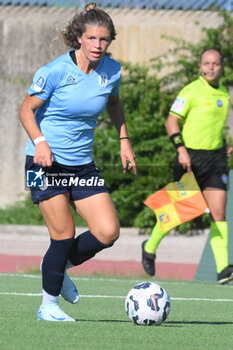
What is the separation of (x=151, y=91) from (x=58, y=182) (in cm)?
952

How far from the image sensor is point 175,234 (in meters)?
14.4

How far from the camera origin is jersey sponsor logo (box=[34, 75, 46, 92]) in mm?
5902

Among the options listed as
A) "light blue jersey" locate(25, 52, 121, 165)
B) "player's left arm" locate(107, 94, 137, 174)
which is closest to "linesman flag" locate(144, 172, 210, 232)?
"player's left arm" locate(107, 94, 137, 174)

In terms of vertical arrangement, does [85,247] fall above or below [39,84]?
below

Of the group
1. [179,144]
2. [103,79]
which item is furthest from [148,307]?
[179,144]

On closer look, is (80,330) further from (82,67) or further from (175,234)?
(175,234)

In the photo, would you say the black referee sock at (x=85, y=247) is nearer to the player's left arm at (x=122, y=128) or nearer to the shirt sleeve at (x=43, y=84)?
the player's left arm at (x=122, y=128)

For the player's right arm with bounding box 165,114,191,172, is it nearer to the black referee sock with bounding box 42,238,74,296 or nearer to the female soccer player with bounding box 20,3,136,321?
the female soccer player with bounding box 20,3,136,321

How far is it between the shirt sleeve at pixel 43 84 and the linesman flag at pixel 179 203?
3946mm

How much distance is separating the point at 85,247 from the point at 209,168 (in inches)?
143

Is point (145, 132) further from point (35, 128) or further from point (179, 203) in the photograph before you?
point (35, 128)

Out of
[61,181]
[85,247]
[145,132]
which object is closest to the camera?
[61,181]

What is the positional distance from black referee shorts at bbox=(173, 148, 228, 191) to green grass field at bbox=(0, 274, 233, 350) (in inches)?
39.8

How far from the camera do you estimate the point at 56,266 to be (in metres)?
6.09
